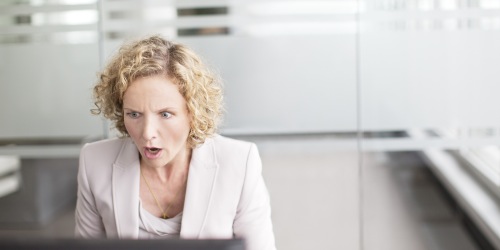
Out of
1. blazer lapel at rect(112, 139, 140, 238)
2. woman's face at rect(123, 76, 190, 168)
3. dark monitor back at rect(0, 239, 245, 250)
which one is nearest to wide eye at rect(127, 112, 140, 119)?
woman's face at rect(123, 76, 190, 168)

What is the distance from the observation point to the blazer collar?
1.62m

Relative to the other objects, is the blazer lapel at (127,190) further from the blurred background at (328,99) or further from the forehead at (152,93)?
the blurred background at (328,99)

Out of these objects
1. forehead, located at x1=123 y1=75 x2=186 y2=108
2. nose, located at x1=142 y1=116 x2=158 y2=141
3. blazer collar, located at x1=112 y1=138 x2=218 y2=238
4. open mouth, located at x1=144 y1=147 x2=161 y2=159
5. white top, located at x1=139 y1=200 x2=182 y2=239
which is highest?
forehead, located at x1=123 y1=75 x2=186 y2=108

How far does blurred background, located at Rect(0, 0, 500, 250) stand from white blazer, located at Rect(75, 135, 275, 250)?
112 cm

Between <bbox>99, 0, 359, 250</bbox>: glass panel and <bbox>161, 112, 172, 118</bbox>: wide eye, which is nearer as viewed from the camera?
<bbox>161, 112, 172, 118</bbox>: wide eye

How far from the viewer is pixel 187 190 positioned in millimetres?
1648

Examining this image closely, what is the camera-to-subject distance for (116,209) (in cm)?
165

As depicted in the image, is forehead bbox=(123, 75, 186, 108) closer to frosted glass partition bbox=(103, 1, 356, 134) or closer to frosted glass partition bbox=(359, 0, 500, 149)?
frosted glass partition bbox=(103, 1, 356, 134)

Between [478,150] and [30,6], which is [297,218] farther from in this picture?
[30,6]

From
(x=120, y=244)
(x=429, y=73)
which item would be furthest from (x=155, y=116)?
(x=429, y=73)

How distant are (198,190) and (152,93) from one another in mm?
287

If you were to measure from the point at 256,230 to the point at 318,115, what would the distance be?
4.17ft

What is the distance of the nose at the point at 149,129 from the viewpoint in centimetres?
153

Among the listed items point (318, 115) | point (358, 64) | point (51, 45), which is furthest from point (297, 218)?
point (51, 45)
